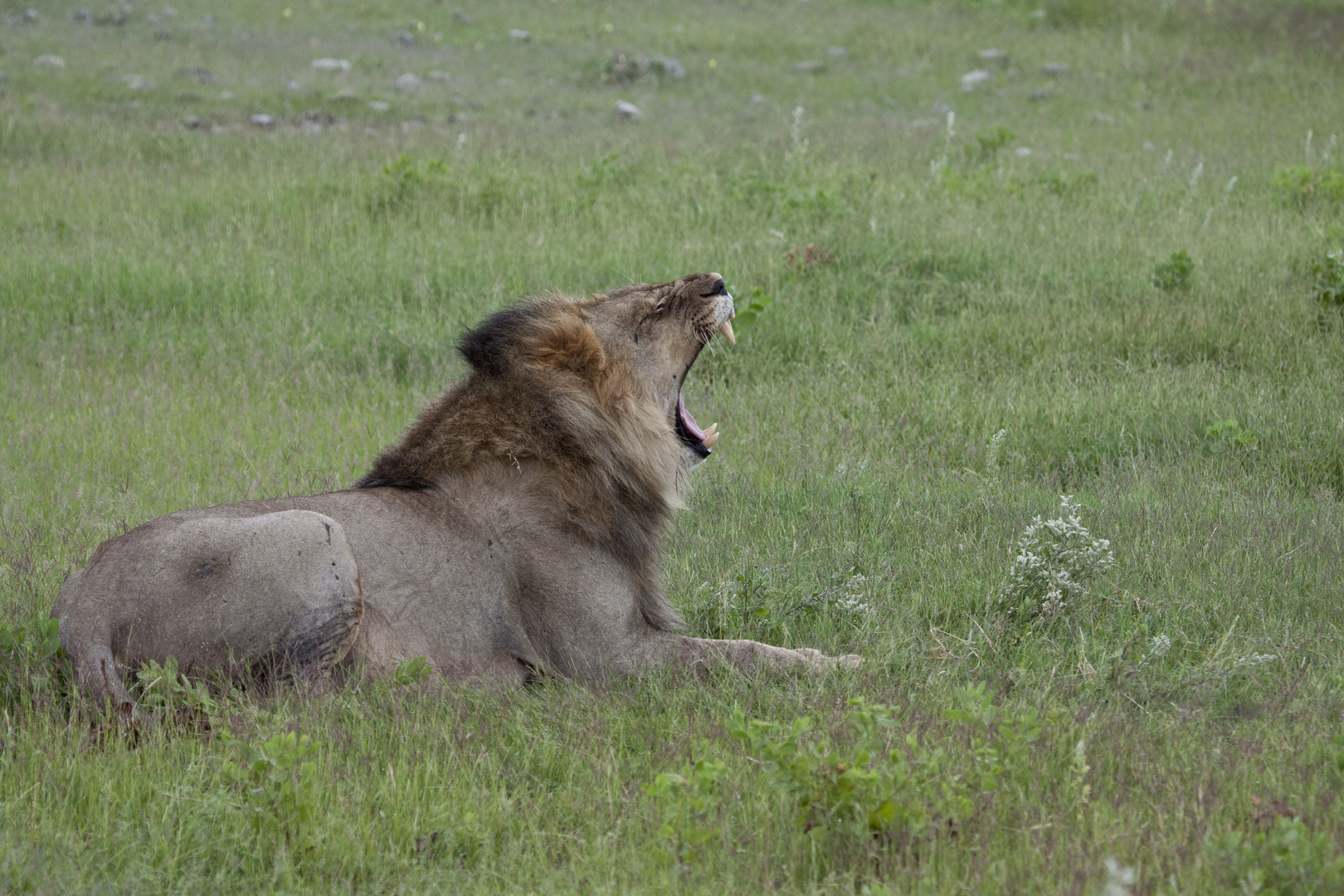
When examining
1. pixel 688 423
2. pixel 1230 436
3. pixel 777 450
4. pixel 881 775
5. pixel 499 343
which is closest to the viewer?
pixel 881 775

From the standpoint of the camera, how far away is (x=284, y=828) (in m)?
Result: 3.21

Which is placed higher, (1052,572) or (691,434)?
(691,434)

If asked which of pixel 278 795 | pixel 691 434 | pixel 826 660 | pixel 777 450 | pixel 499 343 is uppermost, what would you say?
pixel 499 343

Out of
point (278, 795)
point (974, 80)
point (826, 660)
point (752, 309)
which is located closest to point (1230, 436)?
point (752, 309)

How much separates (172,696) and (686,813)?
165 centimetres

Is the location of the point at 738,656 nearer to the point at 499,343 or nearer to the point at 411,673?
the point at 411,673

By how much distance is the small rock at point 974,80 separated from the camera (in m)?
18.9

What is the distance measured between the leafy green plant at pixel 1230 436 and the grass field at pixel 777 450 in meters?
0.04

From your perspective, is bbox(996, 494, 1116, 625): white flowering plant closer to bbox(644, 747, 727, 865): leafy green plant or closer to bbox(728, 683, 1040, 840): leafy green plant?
bbox(728, 683, 1040, 840): leafy green plant

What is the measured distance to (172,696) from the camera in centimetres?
372

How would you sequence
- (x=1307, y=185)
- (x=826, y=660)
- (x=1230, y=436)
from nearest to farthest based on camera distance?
(x=826, y=660), (x=1230, y=436), (x=1307, y=185)

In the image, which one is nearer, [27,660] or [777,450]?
[27,660]

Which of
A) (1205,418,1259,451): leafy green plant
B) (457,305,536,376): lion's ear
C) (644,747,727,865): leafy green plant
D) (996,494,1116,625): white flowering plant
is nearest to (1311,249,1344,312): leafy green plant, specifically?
(1205,418,1259,451): leafy green plant

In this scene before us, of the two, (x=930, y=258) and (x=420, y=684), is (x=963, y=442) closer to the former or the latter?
(x=930, y=258)
